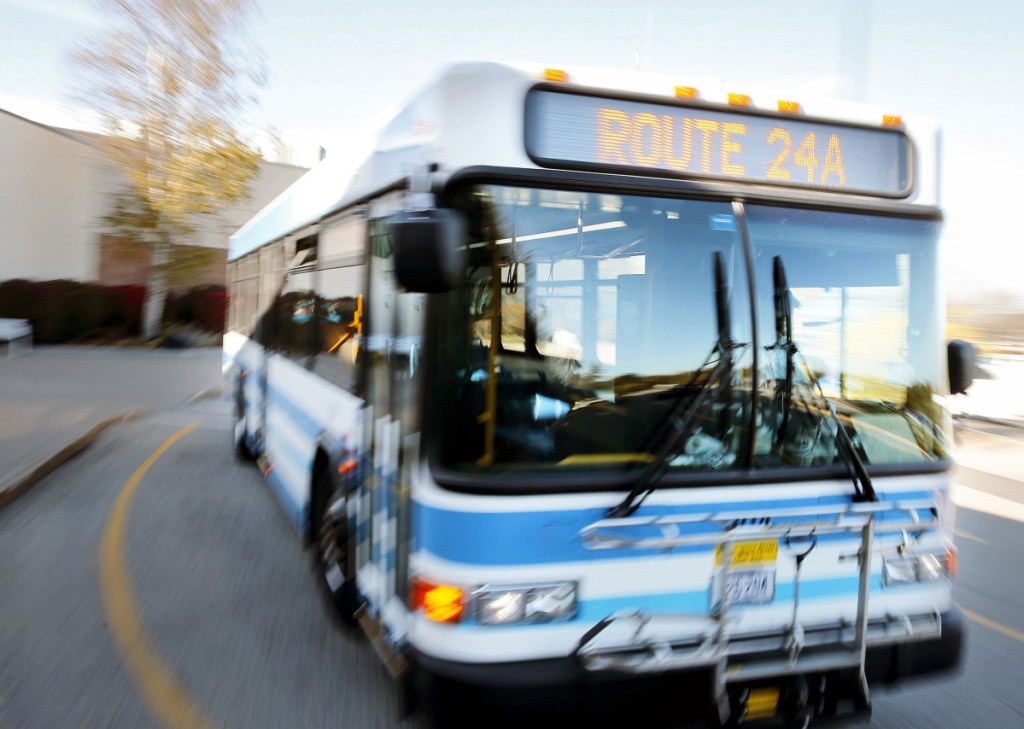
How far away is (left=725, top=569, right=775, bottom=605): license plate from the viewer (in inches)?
132

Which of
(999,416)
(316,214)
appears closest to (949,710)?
(316,214)

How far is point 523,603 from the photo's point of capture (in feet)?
10.5

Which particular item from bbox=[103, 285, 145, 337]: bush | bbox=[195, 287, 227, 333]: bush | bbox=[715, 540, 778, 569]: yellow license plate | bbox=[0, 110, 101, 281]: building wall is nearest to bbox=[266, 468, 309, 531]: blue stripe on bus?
bbox=[715, 540, 778, 569]: yellow license plate

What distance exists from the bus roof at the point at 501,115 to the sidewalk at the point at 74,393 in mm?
6360

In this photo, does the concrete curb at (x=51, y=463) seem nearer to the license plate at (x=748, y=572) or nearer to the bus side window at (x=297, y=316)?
the bus side window at (x=297, y=316)

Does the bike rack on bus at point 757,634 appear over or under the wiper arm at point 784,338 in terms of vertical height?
under

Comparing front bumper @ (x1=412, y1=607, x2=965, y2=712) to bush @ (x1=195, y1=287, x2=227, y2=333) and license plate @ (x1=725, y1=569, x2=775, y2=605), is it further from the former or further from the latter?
bush @ (x1=195, y1=287, x2=227, y2=333)

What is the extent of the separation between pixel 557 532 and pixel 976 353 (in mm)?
2569

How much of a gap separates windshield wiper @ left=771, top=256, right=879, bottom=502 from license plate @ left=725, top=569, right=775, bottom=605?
52 centimetres

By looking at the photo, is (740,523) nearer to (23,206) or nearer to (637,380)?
(637,380)

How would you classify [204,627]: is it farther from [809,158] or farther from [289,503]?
[809,158]

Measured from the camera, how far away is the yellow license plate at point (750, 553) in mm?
3348

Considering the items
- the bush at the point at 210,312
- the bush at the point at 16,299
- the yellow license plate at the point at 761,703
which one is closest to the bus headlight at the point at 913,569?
Answer: the yellow license plate at the point at 761,703

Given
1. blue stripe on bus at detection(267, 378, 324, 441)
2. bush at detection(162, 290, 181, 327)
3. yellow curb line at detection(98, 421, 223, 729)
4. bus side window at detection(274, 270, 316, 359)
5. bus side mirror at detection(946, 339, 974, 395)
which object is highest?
bush at detection(162, 290, 181, 327)
